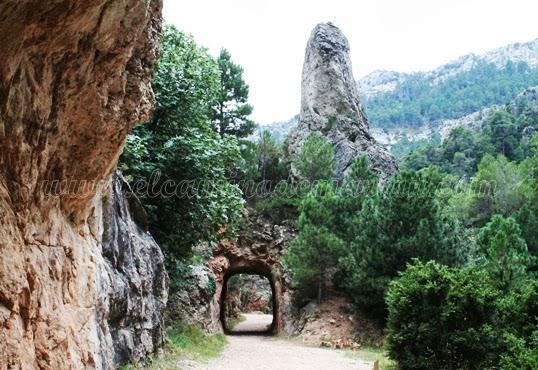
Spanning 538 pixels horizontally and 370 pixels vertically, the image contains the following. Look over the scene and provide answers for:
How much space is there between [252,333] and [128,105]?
21185 mm

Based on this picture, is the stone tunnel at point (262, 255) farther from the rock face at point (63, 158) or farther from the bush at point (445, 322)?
the rock face at point (63, 158)

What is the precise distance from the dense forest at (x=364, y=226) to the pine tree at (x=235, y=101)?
65 millimetres

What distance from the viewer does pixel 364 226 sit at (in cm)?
1977

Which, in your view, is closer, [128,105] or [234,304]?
[128,105]

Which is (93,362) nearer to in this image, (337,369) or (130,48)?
(130,48)

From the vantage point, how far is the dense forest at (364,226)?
1149cm

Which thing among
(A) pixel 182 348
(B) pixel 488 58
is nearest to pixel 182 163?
(A) pixel 182 348

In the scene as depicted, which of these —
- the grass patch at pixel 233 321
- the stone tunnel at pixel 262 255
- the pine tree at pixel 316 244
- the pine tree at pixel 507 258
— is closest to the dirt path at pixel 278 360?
the pine tree at pixel 316 244

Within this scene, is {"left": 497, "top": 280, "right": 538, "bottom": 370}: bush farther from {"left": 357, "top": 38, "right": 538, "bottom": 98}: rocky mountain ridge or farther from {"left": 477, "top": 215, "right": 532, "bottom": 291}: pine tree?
{"left": 357, "top": 38, "right": 538, "bottom": 98}: rocky mountain ridge

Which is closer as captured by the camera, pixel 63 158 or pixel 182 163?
pixel 63 158

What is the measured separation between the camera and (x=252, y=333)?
2595 cm

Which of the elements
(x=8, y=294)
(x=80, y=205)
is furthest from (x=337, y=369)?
(x=8, y=294)

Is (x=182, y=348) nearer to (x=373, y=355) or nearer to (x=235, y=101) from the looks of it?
(x=373, y=355)

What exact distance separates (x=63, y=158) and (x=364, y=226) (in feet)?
50.0
